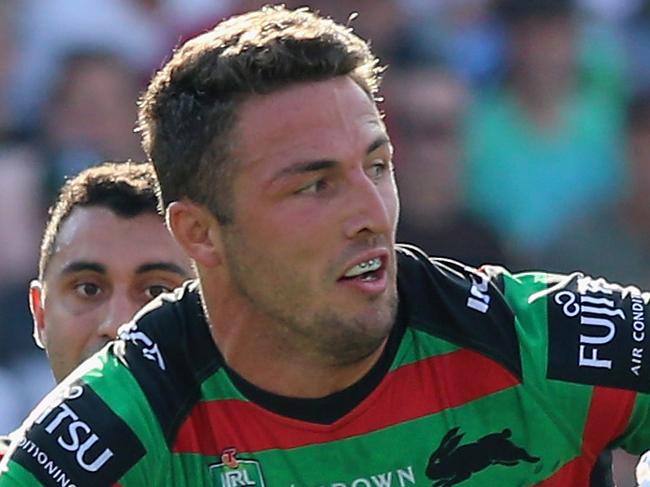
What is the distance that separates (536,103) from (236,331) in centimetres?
485

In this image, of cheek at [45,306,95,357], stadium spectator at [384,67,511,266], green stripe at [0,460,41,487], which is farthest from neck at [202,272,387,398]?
stadium spectator at [384,67,511,266]

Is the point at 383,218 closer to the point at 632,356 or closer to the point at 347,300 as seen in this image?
the point at 347,300

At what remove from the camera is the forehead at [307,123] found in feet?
10.9

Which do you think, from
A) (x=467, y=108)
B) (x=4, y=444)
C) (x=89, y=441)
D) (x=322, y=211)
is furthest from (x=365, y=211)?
(x=467, y=108)

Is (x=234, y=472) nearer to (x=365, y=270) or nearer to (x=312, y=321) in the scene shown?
(x=312, y=321)

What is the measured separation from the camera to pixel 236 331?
3.50m

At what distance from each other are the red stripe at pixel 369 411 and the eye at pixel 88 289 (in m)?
1.11

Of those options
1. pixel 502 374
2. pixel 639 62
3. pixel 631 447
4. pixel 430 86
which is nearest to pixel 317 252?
pixel 502 374

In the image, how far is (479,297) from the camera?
3438 millimetres

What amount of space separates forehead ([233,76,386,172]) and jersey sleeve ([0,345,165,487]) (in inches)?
20.3

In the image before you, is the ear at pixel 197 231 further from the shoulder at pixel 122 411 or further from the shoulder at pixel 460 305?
the shoulder at pixel 460 305

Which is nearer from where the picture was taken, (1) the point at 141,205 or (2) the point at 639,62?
(1) the point at 141,205

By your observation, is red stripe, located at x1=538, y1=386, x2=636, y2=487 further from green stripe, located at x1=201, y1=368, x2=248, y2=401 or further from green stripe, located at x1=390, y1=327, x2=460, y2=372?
green stripe, located at x1=201, y1=368, x2=248, y2=401

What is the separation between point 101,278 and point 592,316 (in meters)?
1.49
